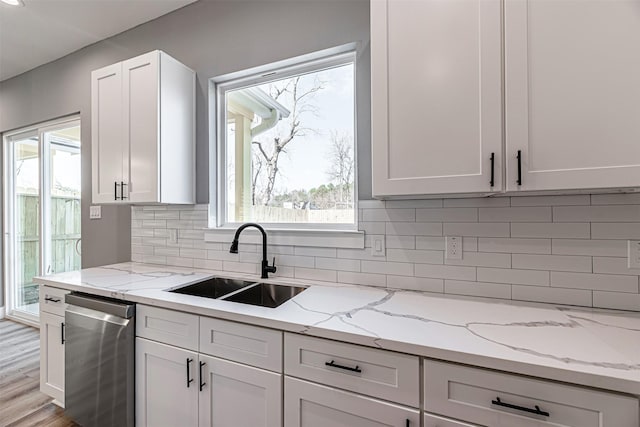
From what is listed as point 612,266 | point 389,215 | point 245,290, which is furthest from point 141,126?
point 612,266

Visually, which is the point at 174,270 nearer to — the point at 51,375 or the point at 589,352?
the point at 51,375

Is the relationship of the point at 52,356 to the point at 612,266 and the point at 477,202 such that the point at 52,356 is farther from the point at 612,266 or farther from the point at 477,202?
the point at 612,266

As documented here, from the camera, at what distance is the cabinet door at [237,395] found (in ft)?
3.84

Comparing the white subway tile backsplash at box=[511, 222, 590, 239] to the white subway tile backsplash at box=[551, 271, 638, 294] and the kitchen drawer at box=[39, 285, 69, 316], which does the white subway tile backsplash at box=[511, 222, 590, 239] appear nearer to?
the white subway tile backsplash at box=[551, 271, 638, 294]

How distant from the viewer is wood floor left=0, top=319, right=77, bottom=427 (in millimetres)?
1855

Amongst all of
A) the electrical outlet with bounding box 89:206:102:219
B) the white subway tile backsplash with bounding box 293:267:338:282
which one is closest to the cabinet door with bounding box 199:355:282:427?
the white subway tile backsplash with bounding box 293:267:338:282

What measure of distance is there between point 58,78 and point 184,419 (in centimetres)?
339

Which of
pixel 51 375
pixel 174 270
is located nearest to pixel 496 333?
pixel 174 270

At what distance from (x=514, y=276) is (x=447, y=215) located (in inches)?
15.8

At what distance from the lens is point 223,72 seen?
6.99ft

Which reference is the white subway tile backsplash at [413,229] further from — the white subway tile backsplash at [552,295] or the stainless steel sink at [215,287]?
the stainless steel sink at [215,287]

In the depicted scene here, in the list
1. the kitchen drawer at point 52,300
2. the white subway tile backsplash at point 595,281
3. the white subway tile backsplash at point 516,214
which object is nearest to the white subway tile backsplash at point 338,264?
the white subway tile backsplash at point 516,214

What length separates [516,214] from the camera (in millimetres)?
1395

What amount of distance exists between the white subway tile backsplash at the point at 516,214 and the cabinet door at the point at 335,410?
36.6 inches
